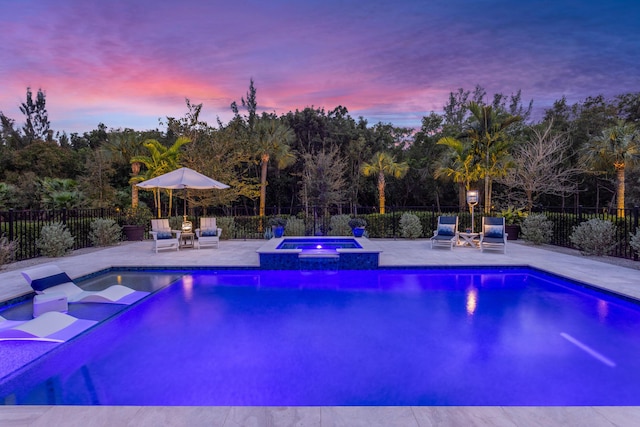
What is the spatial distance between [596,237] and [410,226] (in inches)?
206

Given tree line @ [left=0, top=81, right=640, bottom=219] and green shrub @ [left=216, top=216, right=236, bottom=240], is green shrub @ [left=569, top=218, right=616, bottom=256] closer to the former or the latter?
tree line @ [left=0, top=81, right=640, bottom=219]

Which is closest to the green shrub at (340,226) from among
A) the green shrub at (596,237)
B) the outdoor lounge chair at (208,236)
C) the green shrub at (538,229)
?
the outdoor lounge chair at (208,236)

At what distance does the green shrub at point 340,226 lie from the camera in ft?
40.9

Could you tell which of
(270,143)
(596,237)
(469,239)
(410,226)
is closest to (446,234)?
(469,239)

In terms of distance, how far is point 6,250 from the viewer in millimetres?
7602

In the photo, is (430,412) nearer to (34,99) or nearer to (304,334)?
(304,334)

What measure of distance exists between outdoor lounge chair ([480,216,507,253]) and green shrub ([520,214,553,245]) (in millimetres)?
2104

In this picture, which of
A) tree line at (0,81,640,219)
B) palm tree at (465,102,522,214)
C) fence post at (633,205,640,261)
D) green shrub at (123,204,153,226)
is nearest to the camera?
fence post at (633,205,640,261)

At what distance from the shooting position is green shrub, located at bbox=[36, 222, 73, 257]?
884 centimetres

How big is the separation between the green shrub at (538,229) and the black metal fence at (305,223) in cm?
24

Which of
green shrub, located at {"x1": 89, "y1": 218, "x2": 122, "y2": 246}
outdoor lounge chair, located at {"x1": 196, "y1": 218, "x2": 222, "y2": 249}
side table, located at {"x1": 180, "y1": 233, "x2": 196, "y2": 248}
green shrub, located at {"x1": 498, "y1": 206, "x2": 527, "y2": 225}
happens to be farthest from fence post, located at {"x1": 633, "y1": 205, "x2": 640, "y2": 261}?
green shrub, located at {"x1": 89, "y1": 218, "x2": 122, "y2": 246}

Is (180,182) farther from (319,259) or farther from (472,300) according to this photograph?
(472,300)

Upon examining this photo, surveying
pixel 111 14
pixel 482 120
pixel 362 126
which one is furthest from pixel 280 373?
pixel 362 126

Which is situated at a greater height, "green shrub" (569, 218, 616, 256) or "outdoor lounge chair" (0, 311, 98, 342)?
"green shrub" (569, 218, 616, 256)
